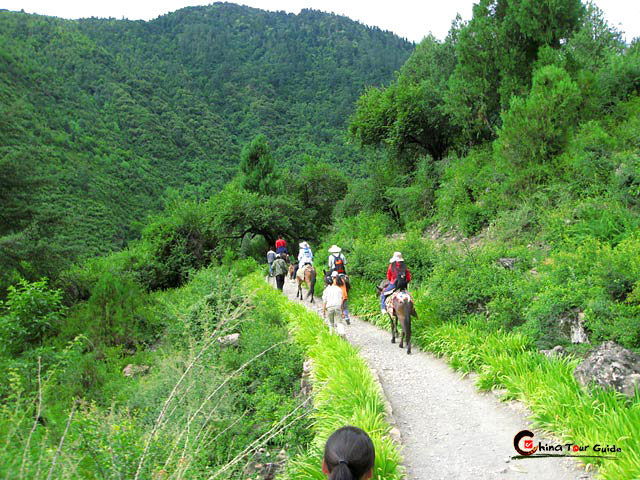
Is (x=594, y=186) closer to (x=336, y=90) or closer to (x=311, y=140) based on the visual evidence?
(x=311, y=140)

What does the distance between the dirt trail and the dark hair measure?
196 cm

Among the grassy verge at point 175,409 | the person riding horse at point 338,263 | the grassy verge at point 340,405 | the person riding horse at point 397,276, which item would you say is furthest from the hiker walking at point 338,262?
the grassy verge at point 340,405

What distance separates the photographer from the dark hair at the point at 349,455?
2664mm

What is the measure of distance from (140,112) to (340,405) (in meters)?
71.1

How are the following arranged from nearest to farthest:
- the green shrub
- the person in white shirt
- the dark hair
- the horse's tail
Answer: the dark hair
the horse's tail
the person in white shirt
the green shrub

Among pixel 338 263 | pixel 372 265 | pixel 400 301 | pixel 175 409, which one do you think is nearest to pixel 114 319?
pixel 338 263

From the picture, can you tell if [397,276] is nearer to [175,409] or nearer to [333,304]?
[333,304]

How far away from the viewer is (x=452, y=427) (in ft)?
17.4

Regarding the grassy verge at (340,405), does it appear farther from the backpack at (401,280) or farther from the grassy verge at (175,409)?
the backpack at (401,280)

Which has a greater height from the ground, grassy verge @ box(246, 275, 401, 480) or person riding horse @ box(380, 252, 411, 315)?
person riding horse @ box(380, 252, 411, 315)

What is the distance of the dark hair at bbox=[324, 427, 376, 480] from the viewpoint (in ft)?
8.74

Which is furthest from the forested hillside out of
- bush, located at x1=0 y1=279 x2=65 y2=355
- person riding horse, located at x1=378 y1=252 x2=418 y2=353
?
person riding horse, located at x1=378 y1=252 x2=418 y2=353

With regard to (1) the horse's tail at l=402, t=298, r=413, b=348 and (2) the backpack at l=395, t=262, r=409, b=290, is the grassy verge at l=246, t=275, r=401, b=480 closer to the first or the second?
(1) the horse's tail at l=402, t=298, r=413, b=348

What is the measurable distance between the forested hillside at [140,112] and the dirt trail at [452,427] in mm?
15229
